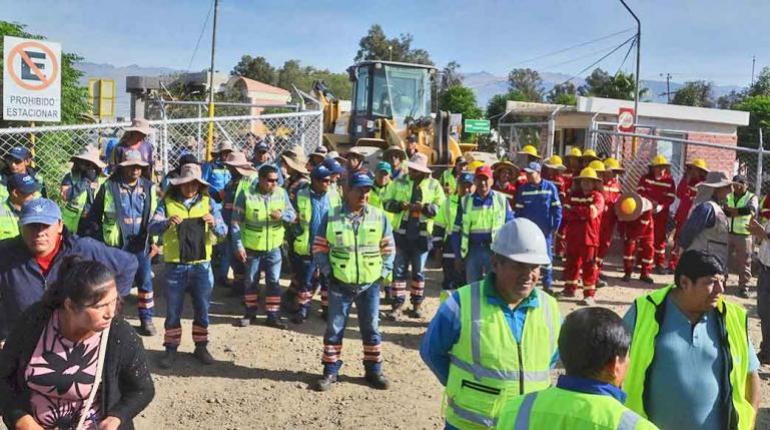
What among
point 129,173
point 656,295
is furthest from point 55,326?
point 129,173

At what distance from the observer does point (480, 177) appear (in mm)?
7488

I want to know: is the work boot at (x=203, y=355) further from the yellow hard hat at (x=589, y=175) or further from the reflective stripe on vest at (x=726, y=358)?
the yellow hard hat at (x=589, y=175)

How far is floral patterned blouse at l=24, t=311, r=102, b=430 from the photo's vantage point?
279cm

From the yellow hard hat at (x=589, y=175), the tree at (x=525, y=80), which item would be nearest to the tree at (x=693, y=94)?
the tree at (x=525, y=80)

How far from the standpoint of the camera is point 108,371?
2.89m

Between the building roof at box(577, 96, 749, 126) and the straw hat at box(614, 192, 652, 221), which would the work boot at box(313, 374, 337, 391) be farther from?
the building roof at box(577, 96, 749, 126)

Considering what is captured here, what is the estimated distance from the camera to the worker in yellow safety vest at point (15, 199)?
6031mm

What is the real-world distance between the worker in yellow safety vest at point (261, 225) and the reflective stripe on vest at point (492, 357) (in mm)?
4500

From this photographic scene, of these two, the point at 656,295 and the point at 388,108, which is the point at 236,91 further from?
the point at 656,295

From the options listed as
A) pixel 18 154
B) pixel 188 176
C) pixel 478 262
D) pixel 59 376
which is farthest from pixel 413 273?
pixel 59 376

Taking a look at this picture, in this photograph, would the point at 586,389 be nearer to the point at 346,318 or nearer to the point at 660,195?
the point at 346,318

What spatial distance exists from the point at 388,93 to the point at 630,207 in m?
6.61

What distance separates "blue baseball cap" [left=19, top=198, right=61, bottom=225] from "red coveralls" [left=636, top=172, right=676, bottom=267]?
9780mm

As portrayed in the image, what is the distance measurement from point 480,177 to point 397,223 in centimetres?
153
